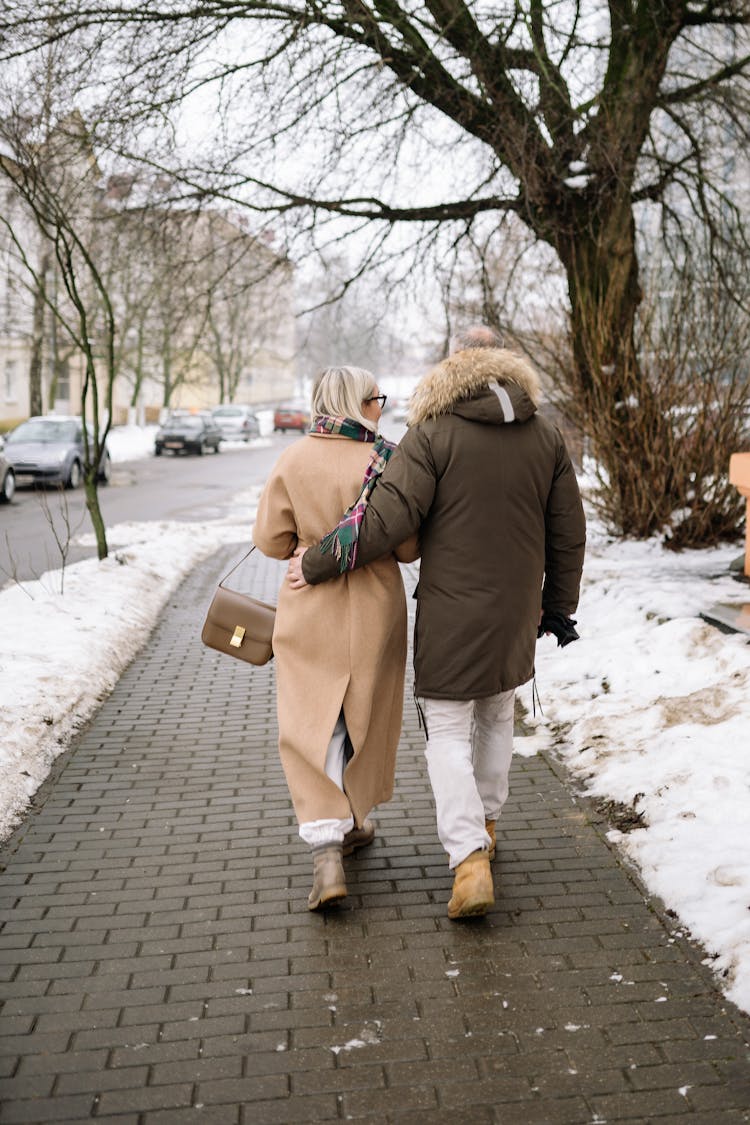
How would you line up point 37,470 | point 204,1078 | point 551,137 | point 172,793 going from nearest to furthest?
1. point 204,1078
2. point 172,793
3. point 551,137
4. point 37,470

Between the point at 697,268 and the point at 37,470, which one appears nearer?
A: the point at 697,268

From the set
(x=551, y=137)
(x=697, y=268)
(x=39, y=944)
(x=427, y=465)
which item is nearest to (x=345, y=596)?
(x=427, y=465)

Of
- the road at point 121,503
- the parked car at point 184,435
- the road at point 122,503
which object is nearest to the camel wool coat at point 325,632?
the road at point 121,503

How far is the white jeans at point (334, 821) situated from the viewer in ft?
13.2

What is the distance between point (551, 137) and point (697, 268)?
2.34m

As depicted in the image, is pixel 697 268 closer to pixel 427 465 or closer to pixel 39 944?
pixel 427 465

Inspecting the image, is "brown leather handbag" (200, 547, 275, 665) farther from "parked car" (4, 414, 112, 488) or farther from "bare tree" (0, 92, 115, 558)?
"parked car" (4, 414, 112, 488)

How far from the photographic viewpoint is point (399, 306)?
1391cm

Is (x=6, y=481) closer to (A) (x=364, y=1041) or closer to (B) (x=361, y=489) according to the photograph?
(B) (x=361, y=489)

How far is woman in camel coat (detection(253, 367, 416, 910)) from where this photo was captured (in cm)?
395

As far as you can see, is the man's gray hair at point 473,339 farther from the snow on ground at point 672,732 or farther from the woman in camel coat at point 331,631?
the snow on ground at point 672,732

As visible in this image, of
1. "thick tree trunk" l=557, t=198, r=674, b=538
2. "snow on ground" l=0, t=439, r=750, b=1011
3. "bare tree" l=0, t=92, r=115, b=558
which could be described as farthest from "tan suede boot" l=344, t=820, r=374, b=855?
"thick tree trunk" l=557, t=198, r=674, b=538

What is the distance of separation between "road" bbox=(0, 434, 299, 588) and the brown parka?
5129 millimetres

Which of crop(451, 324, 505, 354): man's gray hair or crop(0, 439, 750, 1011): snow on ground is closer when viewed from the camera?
crop(451, 324, 505, 354): man's gray hair
